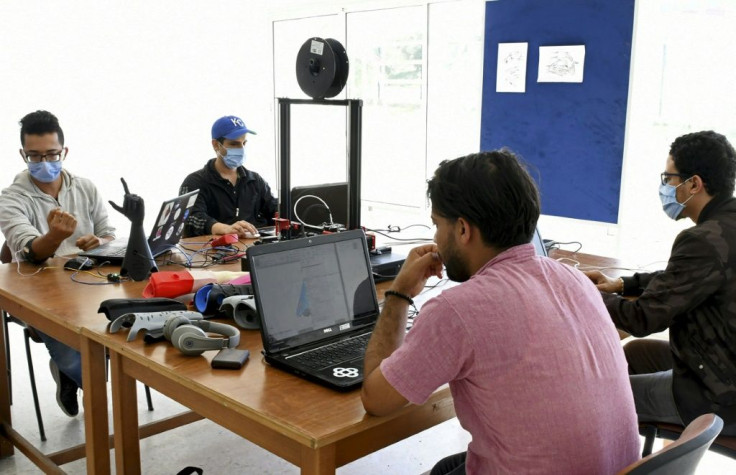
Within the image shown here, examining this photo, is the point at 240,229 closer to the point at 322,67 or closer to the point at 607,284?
the point at 322,67

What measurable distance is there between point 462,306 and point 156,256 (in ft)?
5.70

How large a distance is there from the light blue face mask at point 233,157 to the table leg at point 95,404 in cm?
174

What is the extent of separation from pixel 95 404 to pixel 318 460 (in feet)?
3.12

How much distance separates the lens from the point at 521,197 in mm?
1308

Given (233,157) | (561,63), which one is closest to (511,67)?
(561,63)

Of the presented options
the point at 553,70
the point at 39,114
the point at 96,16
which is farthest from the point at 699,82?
the point at 96,16

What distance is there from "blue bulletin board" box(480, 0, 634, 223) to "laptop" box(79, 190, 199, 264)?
2165 mm

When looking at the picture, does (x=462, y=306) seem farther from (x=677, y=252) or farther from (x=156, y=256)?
(x=156, y=256)

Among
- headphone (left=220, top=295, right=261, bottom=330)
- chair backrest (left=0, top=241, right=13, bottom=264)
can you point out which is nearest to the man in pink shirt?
headphone (left=220, top=295, right=261, bottom=330)

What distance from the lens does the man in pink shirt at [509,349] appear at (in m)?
1.20

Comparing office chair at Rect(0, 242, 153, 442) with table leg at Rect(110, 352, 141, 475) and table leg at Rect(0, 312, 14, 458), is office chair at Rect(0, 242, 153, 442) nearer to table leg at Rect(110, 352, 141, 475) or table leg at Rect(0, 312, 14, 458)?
table leg at Rect(0, 312, 14, 458)

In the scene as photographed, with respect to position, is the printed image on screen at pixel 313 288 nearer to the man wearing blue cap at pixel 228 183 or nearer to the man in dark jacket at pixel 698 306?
the man in dark jacket at pixel 698 306

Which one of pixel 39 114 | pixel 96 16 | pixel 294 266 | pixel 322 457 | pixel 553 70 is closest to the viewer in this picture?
pixel 322 457

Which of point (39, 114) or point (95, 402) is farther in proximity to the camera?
point (39, 114)
